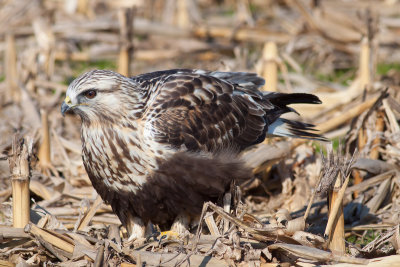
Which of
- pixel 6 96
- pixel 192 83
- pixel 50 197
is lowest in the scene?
pixel 50 197

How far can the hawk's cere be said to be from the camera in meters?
4.62

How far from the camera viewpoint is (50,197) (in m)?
6.02

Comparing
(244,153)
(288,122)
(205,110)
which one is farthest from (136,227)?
(288,122)

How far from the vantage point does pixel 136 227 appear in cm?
511

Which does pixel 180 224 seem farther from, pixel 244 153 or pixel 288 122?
pixel 288 122

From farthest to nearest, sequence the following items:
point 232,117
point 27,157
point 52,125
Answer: point 52,125
point 232,117
point 27,157

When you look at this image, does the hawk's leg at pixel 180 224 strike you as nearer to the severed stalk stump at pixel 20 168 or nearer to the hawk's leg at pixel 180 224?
the hawk's leg at pixel 180 224

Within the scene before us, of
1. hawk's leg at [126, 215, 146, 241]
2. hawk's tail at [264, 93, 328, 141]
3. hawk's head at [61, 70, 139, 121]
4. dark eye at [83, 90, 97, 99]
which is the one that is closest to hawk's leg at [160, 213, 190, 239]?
hawk's leg at [126, 215, 146, 241]

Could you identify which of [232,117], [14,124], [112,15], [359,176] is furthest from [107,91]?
[112,15]

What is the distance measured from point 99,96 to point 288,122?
205 cm

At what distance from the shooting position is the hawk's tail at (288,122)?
19.3ft

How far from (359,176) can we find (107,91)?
281 cm

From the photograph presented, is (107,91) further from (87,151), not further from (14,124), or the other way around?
(14,124)

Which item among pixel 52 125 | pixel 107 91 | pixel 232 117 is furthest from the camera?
pixel 52 125
